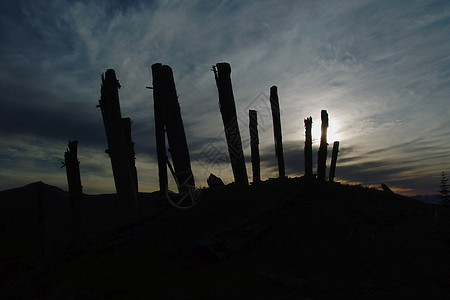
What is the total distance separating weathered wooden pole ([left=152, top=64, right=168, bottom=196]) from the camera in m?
11.6

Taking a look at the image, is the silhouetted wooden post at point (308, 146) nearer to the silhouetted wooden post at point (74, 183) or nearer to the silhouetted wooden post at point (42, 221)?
the silhouetted wooden post at point (74, 183)

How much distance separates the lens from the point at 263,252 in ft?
23.9

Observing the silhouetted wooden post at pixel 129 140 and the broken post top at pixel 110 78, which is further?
the silhouetted wooden post at pixel 129 140

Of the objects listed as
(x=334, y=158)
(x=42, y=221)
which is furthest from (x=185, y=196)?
(x=334, y=158)

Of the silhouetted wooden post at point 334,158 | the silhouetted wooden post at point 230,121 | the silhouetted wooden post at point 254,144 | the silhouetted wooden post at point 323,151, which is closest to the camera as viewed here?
the silhouetted wooden post at point 230,121

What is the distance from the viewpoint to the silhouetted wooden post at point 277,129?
1565cm

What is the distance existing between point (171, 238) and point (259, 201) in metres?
2.89

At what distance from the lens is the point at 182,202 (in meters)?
10.6

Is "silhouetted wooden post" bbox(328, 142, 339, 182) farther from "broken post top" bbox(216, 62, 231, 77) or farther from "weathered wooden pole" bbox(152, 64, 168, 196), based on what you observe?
"weathered wooden pole" bbox(152, 64, 168, 196)

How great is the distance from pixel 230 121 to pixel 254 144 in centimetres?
468

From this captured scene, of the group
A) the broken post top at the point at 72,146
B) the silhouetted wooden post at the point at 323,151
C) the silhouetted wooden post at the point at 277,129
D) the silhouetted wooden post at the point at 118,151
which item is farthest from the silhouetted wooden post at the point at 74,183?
the silhouetted wooden post at the point at 323,151

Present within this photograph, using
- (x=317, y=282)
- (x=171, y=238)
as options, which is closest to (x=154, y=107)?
(x=171, y=238)

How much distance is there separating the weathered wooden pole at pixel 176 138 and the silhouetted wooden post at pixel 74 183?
18.0 ft

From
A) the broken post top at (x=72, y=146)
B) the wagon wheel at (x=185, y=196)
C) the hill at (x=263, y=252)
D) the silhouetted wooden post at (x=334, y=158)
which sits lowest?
the hill at (x=263, y=252)
